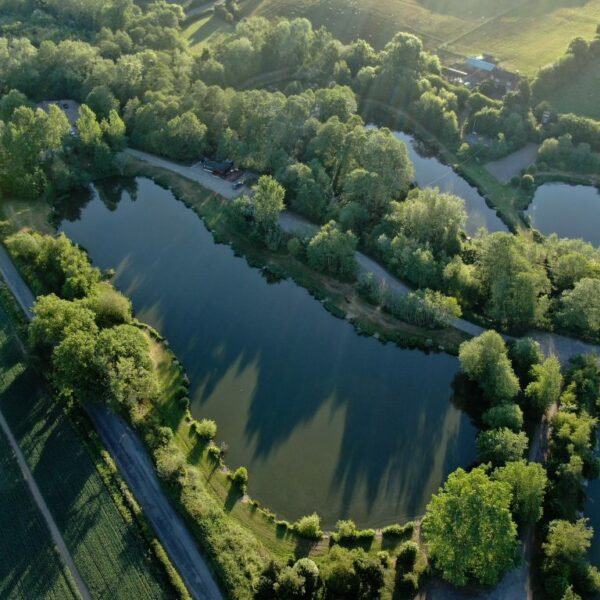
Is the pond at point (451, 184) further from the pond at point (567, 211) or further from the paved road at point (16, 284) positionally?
the paved road at point (16, 284)

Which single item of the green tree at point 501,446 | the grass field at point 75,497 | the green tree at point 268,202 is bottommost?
the grass field at point 75,497

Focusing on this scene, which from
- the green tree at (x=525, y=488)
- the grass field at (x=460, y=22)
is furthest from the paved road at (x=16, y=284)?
the grass field at (x=460, y=22)

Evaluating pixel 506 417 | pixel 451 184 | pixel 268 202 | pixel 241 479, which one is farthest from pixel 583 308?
pixel 241 479

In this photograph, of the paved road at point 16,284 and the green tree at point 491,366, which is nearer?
the green tree at point 491,366

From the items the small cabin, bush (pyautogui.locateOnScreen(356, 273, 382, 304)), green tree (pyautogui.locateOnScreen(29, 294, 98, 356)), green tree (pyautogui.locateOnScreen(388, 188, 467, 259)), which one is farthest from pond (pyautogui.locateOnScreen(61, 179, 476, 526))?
green tree (pyautogui.locateOnScreen(388, 188, 467, 259))

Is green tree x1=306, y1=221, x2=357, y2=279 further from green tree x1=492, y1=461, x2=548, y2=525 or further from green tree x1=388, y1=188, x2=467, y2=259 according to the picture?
green tree x1=492, y1=461, x2=548, y2=525

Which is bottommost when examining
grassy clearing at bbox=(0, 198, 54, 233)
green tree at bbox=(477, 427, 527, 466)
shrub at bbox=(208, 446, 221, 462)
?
shrub at bbox=(208, 446, 221, 462)
